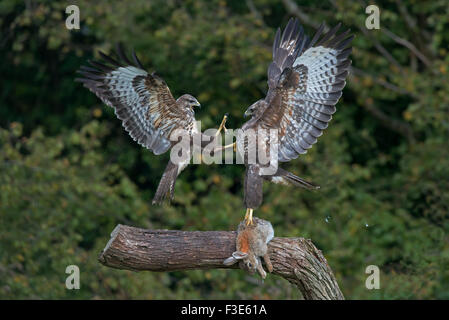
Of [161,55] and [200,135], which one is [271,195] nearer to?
[161,55]

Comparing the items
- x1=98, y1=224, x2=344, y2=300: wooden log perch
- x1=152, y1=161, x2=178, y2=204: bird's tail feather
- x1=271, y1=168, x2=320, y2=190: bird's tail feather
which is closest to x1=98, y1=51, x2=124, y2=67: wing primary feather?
x1=152, y1=161, x2=178, y2=204: bird's tail feather

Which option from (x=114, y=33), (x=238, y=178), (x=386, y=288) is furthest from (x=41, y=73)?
(x=386, y=288)

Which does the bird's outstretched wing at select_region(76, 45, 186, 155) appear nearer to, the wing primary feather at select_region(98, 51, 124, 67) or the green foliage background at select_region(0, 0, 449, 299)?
the wing primary feather at select_region(98, 51, 124, 67)

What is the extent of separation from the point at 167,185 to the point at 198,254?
802 mm

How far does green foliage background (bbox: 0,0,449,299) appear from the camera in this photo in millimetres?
7168

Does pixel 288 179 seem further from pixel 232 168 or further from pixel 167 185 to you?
pixel 232 168

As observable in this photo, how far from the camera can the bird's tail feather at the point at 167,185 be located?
5.13 m

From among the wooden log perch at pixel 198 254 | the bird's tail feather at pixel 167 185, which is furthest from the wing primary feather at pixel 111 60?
the wooden log perch at pixel 198 254

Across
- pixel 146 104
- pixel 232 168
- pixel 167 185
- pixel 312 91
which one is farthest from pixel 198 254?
pixel 232 168

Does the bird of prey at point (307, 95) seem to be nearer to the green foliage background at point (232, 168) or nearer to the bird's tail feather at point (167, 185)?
the bird's tail feather at point (167, 185)

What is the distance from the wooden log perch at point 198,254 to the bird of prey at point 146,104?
590 millimetres

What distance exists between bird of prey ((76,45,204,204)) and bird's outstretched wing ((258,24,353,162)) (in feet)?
2.13

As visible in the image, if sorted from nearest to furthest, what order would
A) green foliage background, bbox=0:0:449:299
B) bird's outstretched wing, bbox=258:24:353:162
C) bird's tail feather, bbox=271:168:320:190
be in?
bird's tail feather, bbox=271:168:320:190 < bird's outstretched wing, bbox=258:24:353:162 < green foliage background, bbox=0:0:449:299

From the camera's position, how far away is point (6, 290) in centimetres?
696
